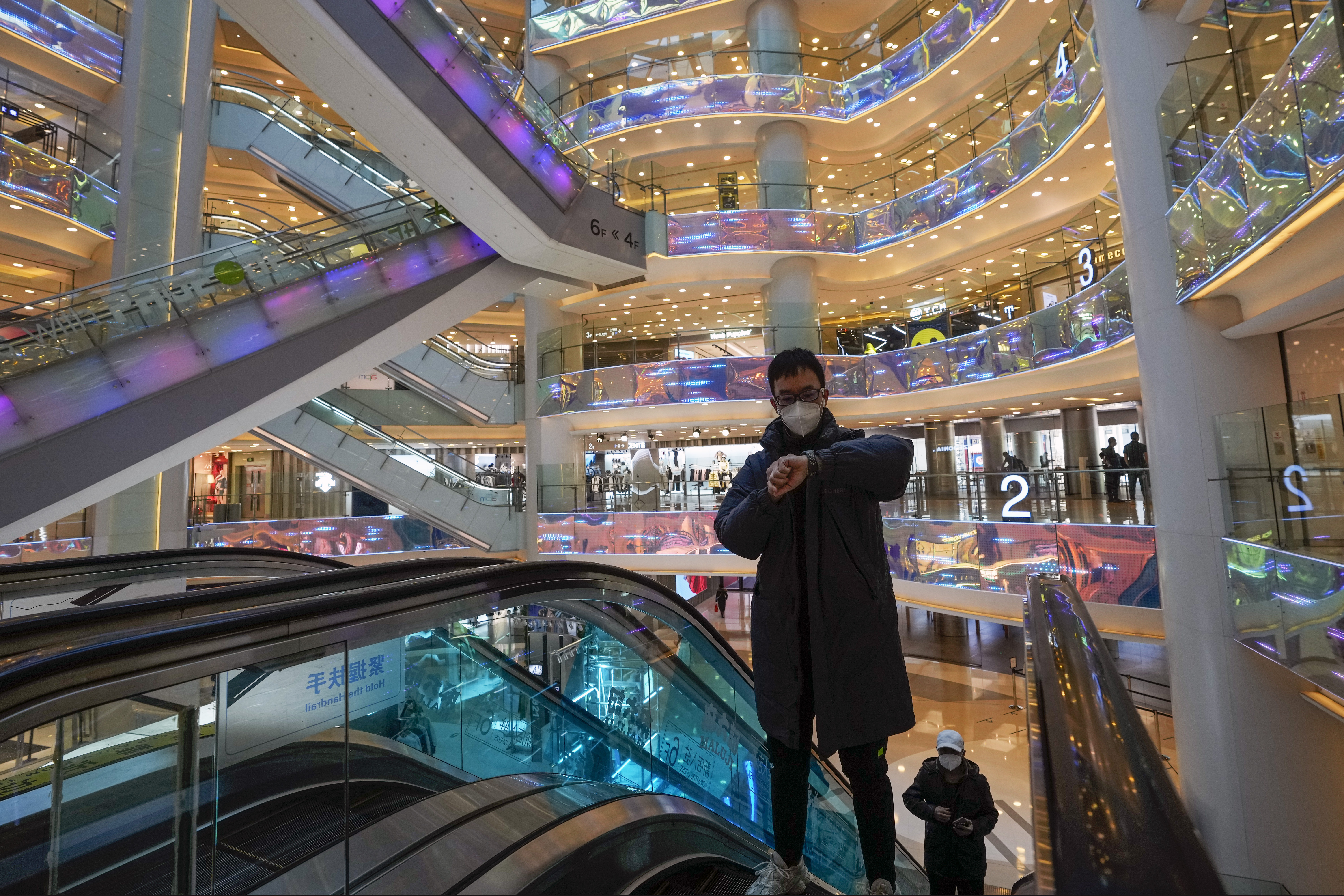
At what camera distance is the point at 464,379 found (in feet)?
61.0

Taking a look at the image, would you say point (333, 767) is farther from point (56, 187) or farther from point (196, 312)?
point (56, 187)

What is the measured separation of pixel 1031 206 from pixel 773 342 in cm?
605

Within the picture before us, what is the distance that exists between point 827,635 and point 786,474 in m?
0.53

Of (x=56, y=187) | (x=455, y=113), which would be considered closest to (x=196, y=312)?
(x=455, y=113)

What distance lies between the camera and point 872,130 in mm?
18750

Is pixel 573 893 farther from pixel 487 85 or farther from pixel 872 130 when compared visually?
pixel 872 130

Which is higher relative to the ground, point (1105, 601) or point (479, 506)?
point (479, 506)

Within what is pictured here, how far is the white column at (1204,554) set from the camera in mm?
6730

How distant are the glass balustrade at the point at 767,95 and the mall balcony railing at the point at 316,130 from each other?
4.48 m

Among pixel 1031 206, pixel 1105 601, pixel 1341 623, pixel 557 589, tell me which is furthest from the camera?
pixel 1031 206

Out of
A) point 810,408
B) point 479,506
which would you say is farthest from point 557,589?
point 479,506

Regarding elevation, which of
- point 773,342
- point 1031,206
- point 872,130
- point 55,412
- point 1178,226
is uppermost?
point 872,130

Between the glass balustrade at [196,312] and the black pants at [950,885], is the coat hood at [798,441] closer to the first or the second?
the black pants at [950,885]

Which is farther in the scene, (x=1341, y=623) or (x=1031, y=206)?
(x=1031, y=206)
